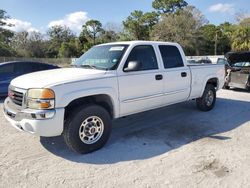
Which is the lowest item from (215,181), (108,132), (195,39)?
(215,181)

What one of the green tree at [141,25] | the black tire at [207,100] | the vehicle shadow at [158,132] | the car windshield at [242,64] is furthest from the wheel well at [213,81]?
the green tree at [141,25]

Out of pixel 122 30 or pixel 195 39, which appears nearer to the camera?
pixel 195 39

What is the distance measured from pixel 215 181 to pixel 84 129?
2.18 m

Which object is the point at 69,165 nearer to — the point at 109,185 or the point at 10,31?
the point at 109,185

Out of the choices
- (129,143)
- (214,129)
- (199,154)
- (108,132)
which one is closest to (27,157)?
(108,132)

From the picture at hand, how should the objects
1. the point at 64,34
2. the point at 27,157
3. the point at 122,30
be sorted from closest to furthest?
the point at 27,157, the point at 122,30, the point at 64,34

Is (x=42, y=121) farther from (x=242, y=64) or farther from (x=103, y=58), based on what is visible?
(x=242, y=64)

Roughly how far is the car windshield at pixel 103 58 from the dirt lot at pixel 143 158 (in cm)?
146

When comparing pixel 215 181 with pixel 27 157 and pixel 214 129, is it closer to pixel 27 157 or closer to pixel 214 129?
pixel 214 129

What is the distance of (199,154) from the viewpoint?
14.4ft

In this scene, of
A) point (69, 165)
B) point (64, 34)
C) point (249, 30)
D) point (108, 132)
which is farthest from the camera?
point (64, 34)

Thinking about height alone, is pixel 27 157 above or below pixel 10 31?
below

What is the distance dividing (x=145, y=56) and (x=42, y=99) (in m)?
2.38

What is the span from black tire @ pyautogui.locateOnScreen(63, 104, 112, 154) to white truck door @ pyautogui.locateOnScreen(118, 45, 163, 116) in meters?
0.48
